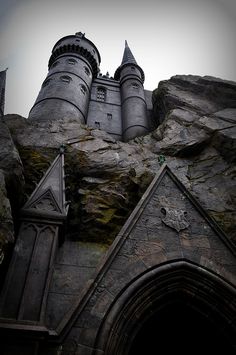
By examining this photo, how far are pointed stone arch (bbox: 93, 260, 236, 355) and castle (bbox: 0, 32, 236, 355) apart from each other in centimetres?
2

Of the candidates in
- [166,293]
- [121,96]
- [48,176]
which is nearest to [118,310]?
[166,293]

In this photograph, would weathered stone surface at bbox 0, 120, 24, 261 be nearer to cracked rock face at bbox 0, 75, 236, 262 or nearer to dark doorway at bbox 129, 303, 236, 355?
cracked rock face at bbox 0, 75, 236, 262

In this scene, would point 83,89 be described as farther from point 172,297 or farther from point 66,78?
point 172,297

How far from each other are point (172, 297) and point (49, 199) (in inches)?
159

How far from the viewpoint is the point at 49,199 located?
24.5 ft

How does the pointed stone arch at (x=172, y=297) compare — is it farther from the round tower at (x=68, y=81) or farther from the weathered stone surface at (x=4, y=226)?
the round tower at (x=68, y=81)

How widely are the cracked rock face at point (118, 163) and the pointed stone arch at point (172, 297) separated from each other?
2311 millimetres

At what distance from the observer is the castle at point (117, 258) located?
5320mm

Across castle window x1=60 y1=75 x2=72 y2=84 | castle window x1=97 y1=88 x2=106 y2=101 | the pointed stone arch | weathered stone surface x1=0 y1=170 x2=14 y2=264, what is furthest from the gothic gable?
castle window x1=97 y1=88 x2=106 y2=101

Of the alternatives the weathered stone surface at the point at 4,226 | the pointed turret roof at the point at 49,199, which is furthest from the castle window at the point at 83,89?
the weathered stone surface at the point at 4,226

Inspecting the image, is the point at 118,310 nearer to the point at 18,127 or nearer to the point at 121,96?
the point at 18,127

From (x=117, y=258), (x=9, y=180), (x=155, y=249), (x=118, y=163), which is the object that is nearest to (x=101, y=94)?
(x=118, y=163)

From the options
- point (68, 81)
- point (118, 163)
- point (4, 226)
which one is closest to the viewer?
point (4, 226)

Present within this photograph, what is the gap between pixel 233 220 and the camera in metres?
8.86
